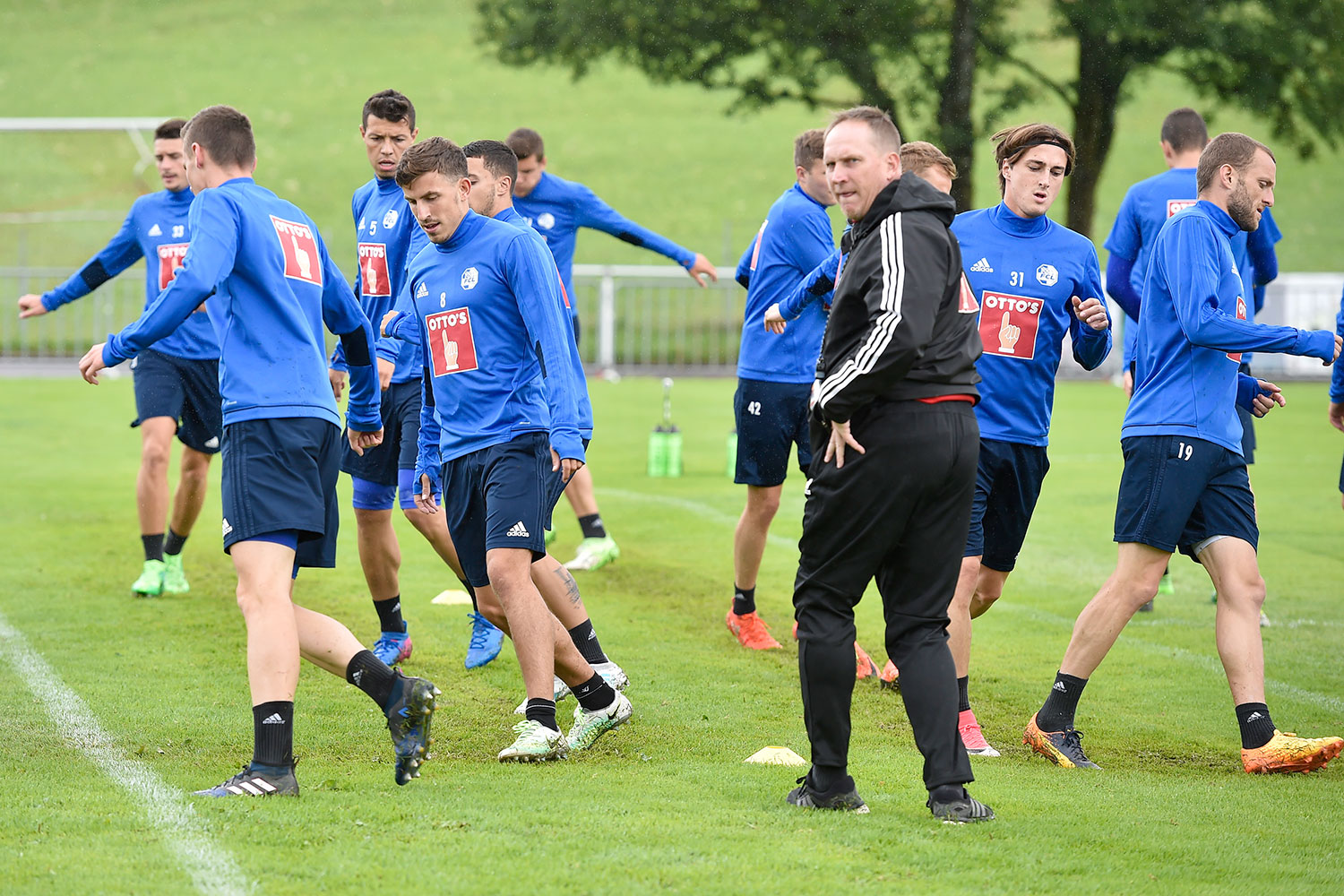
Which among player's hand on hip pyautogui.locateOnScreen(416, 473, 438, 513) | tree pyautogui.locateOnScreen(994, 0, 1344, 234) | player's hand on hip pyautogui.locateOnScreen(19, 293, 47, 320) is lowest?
player's hand on hip pyautogui.locateOnScreen(416, 473, 438, 513)

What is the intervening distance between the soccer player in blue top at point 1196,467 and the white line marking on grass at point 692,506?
180 inches

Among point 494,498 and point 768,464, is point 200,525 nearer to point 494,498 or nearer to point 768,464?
point 768,464

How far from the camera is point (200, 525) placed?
1031 centimetres

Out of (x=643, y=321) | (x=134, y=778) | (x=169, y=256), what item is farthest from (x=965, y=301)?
(x=643, y=321)

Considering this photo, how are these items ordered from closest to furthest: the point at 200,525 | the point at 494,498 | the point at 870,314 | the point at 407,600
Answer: the point at 870,314 < the point at 494,498 < the point at 407,600 < the point at 200,525

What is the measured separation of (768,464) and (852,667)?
2.92 m

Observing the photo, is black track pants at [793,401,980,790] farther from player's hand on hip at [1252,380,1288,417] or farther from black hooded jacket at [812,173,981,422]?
player's hand on hip at [1252,380,1288,417]

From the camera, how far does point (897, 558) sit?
14.0 feet

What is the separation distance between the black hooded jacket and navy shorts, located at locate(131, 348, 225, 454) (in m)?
4.71

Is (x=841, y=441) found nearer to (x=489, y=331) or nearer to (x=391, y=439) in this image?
(x=489, y=331)

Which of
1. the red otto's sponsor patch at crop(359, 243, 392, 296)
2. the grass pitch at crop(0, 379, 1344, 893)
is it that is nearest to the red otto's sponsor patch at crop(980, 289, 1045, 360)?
the grass pitch at crop(0, 379, 1344, 893)

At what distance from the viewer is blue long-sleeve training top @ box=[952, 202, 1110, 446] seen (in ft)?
18.1

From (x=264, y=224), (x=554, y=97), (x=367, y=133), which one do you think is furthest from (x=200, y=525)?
(x=554, y=97)

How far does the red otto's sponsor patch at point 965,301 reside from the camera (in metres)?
4.27
